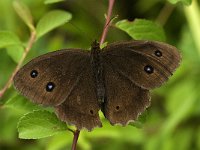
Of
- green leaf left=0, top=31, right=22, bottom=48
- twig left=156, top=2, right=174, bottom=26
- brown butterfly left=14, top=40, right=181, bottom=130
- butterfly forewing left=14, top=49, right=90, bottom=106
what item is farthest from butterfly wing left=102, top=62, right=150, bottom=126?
twig left=156, top=2, right=174, bottom=26

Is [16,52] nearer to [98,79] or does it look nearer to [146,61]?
[98,79]

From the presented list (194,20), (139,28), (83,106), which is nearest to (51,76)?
(83,106)

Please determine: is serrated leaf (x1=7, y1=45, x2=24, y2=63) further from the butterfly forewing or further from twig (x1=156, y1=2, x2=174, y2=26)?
twig (x1=156, y1=2, x2=174, y2=26)

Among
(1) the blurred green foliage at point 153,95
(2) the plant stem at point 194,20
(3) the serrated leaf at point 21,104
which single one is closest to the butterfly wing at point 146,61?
(3) the serrated leaf at point 21,104

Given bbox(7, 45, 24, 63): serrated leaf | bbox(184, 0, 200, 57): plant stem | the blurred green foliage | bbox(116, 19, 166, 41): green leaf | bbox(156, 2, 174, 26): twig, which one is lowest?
the blurred green foliage

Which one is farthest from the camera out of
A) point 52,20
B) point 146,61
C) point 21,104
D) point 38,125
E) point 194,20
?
point 194,20

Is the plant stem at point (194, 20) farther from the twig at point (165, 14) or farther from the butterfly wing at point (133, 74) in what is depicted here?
the butterfly wing at point (133, 74)

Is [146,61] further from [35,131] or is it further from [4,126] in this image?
[4,126]
